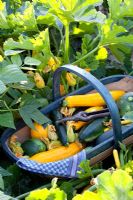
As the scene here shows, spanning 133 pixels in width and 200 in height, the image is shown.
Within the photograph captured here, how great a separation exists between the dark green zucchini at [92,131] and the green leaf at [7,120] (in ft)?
0.67

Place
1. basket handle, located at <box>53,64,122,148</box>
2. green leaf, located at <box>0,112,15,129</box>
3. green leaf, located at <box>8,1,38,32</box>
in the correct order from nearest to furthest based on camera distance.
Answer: basket handle, located at <box>53,64,122,148</box> → green leaf, located at <box>0,112,15,129</box> → green leaf, located at <box>8,1,38,32</box>

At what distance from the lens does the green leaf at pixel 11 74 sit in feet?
4.10

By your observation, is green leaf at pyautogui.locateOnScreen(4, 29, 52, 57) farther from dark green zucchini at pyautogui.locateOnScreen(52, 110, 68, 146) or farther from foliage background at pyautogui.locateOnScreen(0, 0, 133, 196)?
dark green zucchini at pyautogui.locateOnScreen(52, 110, 68, 146)

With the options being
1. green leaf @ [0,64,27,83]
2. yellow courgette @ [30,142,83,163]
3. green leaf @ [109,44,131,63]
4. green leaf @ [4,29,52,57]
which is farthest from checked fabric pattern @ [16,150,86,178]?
green leaf @ [109,44,131,63]

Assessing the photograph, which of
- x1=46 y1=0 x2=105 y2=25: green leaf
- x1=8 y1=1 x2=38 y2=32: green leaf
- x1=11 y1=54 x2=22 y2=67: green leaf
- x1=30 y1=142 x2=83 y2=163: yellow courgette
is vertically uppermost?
x1=46 y1=0 x2=105 y2=25: green leaf

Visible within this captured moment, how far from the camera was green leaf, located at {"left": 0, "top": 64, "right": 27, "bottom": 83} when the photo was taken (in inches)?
49.2

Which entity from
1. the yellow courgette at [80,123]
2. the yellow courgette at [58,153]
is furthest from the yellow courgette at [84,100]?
the yellow courgette at [58,153]

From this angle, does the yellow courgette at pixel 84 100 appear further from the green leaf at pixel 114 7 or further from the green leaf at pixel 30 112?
the green leaf at pixel 114 7

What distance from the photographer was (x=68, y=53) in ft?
4.96

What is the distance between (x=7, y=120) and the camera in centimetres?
129

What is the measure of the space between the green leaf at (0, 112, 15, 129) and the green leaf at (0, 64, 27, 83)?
11 cm

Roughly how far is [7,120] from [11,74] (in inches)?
5.3

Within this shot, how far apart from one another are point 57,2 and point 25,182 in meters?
0.54

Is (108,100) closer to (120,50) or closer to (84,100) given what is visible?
(84,100)
